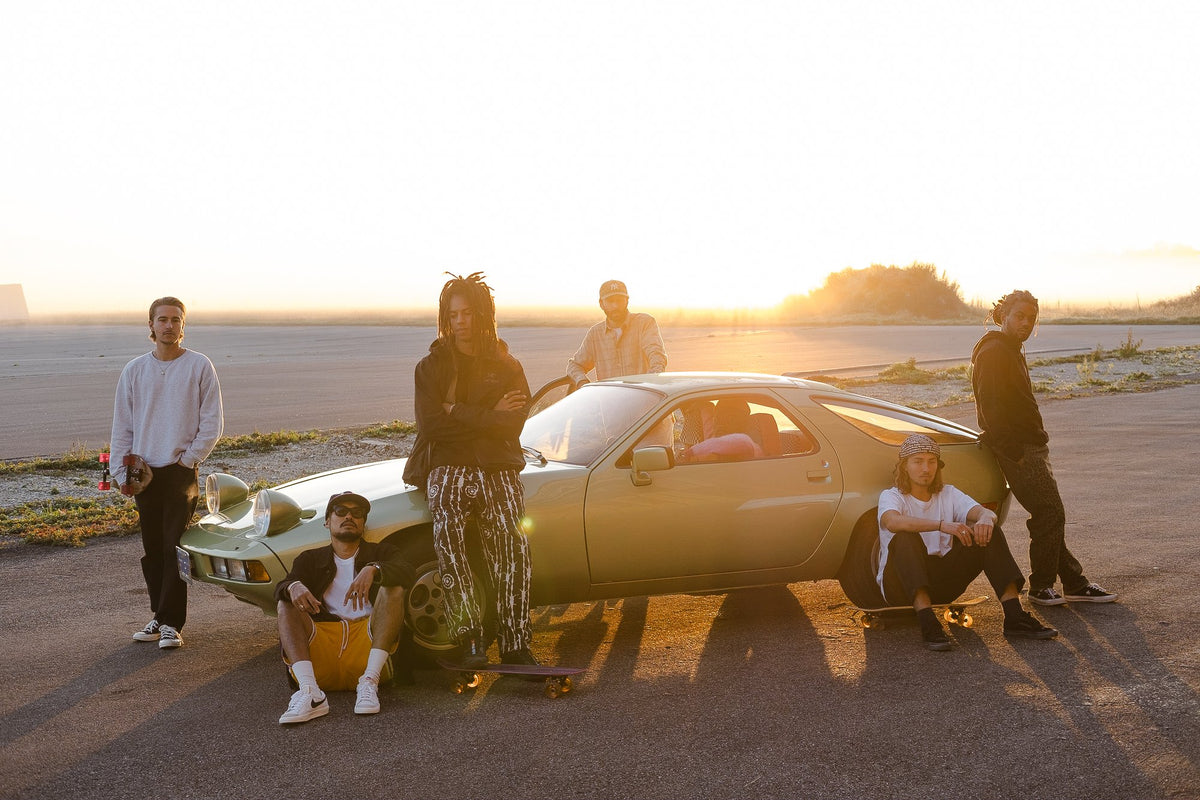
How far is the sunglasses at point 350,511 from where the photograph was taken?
512cm

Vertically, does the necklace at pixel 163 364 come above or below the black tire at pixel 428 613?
above

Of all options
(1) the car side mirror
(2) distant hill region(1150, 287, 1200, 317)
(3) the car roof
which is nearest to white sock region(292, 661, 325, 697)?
(1) the car side mirror

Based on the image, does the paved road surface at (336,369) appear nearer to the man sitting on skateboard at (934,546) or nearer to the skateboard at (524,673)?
the skateboard at (524,673)

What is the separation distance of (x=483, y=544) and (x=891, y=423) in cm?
282

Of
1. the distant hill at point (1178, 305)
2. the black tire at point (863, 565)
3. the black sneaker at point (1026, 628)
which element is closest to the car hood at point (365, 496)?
the black tire at point (863, 565)

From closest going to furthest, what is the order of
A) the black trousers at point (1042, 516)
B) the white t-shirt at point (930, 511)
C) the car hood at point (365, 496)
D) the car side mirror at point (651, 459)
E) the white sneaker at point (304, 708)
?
the white sneaker at point (304, 708), the car hood at point (365, 496), the car side mirror at point (651, 459), the white t-shirt at point (930, 511), the black trousers at point (1042, 516)

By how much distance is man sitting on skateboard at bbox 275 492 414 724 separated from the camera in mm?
4930

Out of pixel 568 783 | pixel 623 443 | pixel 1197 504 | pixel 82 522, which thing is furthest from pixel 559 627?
pixel 1197 504

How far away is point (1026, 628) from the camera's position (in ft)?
19.1

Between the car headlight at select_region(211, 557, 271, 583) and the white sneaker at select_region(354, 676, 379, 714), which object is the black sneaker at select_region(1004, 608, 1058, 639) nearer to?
the white sneaker at select_region(354, 676, 379, 714)

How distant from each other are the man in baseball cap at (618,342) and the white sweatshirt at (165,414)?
2718 mm

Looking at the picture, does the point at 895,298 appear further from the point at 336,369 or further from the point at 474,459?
the point at 474,459

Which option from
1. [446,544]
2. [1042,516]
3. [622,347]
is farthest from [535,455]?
[1042,516]

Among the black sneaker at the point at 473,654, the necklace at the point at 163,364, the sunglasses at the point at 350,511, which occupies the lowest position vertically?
the black sneaker at the point at 473,654
